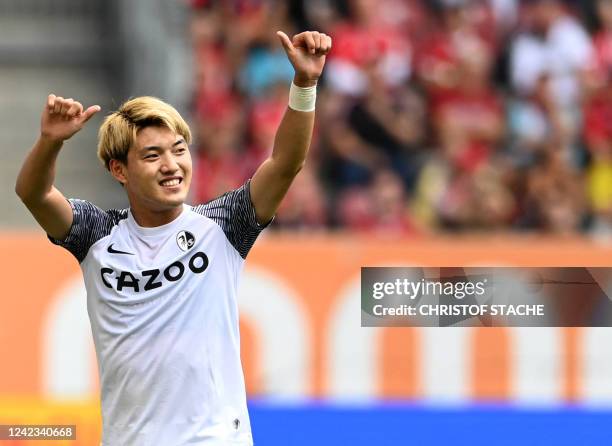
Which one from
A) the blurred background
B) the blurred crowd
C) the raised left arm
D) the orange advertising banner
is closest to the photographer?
the raised left arm

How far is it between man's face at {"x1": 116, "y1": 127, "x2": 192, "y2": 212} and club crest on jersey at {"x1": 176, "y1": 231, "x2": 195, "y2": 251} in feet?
0.30

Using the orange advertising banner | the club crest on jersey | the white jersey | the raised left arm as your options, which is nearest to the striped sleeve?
the white jersey

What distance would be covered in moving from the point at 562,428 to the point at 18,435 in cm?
262

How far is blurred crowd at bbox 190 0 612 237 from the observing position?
31.2 ft

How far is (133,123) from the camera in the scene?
4020 millimetres

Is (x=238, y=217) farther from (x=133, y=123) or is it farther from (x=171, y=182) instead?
(x=133, y=123)

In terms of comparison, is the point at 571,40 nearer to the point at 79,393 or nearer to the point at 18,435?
the point at 79,393

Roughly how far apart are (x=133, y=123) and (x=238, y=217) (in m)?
0.43

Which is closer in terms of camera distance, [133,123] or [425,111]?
[133,123]

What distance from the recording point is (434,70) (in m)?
10.6

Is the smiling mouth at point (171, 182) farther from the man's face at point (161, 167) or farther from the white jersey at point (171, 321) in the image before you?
the white jersey at point (171, 321)

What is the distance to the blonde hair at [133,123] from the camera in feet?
13.1

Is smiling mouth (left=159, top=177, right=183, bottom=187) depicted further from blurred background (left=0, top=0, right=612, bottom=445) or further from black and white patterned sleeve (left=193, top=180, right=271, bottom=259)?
blurred background (left=0, top=0, right=612, bottom=445)

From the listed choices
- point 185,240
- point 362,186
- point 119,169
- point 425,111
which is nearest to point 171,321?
point 185,240
